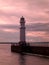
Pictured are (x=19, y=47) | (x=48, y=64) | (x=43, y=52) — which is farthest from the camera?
(x=19, y=47)

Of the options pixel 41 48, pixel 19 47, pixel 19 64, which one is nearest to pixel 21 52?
pixel 19 47

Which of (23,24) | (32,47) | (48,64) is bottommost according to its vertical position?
(48,64)

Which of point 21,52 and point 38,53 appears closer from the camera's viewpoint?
point 38,53

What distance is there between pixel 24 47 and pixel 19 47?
1872 millimetres

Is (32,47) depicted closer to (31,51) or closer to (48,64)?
(31,51)

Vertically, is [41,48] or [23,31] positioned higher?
[23,31]

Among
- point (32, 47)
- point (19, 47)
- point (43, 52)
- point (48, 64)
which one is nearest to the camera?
point (48, 64)

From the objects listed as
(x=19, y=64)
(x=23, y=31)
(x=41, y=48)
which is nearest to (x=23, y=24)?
(x=23, y=31)

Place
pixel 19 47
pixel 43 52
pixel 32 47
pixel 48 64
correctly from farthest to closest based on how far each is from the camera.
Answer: pixel 19 47
pixel 32 47
pixel 43 52
pixel 48 64

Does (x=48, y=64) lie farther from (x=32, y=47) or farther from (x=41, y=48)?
(x=32, y=47)

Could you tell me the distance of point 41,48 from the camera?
4894 cm

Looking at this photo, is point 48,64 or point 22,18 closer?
point 48,64

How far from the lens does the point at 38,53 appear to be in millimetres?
50906

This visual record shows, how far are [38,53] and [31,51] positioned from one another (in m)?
3.93
